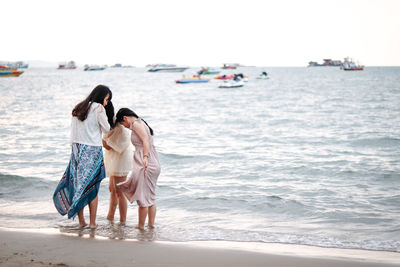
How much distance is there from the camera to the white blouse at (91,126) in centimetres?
548

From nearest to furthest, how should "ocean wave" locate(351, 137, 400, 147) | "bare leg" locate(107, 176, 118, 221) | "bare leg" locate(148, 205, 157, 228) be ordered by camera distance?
1. "bare leg" locate(148, 205, 157, 228)
2. "bare leg" locate(107, 176, 118, 221)
3. "ocean wave" locate(351, 137, 400, 147)

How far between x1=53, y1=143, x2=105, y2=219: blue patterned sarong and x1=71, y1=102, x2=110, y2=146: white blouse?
72 millimetres

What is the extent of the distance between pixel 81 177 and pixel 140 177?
0.70m

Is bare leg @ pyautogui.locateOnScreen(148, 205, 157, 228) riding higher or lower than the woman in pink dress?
lower

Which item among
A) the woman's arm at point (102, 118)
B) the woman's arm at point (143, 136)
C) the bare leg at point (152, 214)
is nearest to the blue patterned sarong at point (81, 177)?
the woman's arm at point (102, 118)

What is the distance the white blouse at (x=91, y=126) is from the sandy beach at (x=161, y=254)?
1.13 m

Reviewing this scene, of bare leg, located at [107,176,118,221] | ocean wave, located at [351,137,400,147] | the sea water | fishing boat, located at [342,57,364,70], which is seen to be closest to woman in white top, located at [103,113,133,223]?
bare leg, located at [107,176,118,221]

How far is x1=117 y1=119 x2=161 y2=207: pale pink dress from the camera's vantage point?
5.74m

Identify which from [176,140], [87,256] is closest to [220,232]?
[87,256]

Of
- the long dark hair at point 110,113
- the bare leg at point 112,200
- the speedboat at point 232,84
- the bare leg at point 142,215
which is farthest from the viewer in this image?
the speedboat at point 232,84

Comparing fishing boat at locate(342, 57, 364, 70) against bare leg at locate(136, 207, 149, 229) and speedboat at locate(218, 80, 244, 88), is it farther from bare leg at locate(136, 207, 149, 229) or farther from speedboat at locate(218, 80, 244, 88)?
bare leg at locate(136, 207, 149, 229)

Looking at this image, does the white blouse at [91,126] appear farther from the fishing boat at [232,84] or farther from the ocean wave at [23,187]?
the fishing boat at [232,84]

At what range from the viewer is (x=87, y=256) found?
4.61m

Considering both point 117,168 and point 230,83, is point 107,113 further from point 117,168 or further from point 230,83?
point 230,83
